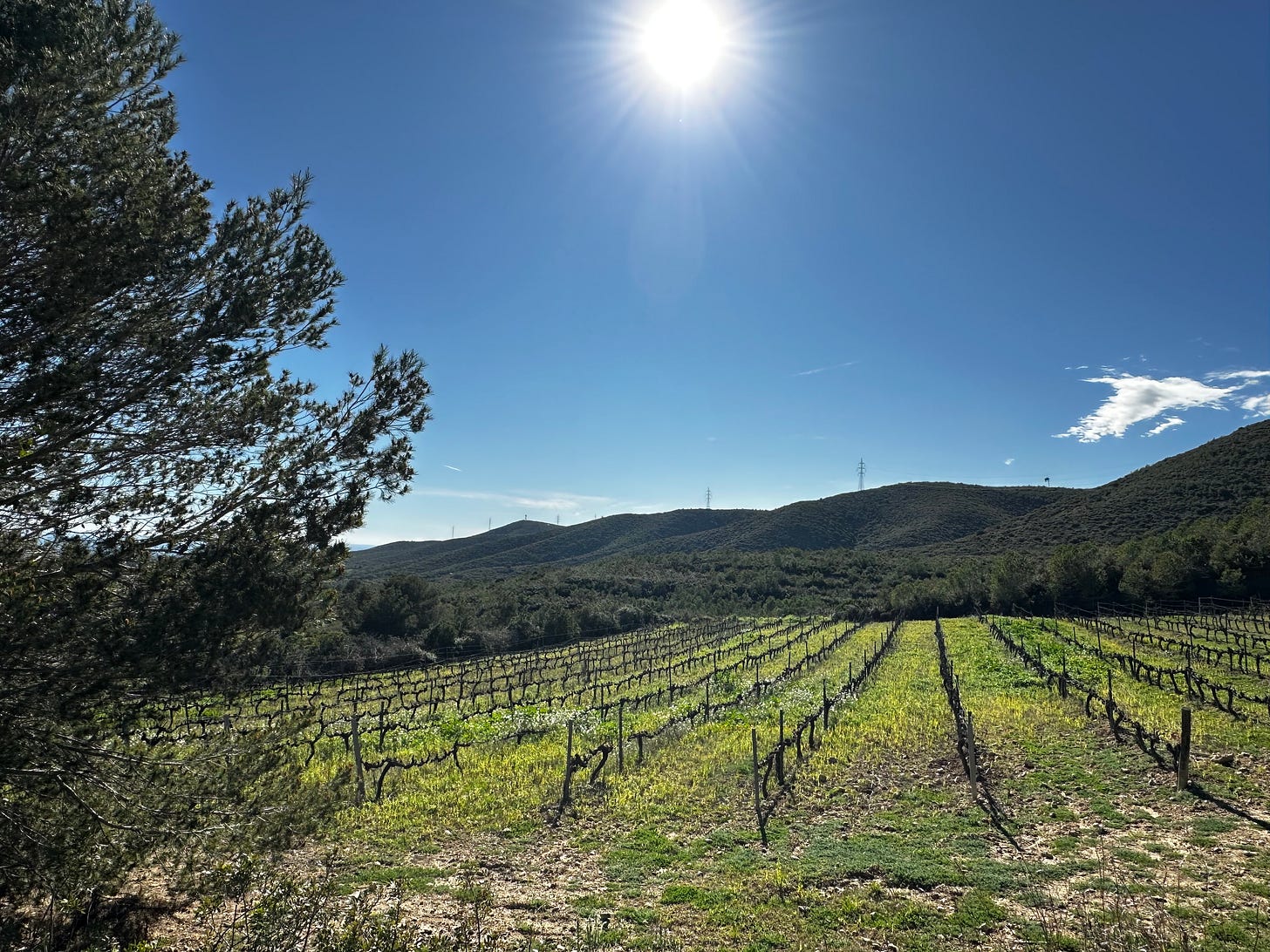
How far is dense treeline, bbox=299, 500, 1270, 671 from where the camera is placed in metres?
49.8

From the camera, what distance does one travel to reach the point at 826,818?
37.3 feet

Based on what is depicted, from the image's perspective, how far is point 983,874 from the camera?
8.54 meters

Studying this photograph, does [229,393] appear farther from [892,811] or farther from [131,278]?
[892,811]

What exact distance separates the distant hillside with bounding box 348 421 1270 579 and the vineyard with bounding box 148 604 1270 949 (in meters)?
73.0

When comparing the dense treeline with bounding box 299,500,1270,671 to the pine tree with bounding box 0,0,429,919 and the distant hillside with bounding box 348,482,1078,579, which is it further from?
the distant hillside with bounding box 348,482,1078,579

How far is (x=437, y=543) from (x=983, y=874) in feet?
481

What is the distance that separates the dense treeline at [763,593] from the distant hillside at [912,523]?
46.5 ft

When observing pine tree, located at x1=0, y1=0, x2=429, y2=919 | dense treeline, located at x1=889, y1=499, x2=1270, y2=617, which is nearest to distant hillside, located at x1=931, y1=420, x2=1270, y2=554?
dense treeline, located at x1=889, y1=499, x2=1270, y2=617

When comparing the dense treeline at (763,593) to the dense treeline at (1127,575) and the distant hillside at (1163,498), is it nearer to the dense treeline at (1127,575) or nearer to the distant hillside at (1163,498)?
the dense treeline at (1127,575)

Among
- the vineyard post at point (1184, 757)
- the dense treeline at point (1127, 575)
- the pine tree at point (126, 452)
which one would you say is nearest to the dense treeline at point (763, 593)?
the dense treeline at point (1127, 575)

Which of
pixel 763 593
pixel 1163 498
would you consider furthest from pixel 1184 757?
pixel 1163 498

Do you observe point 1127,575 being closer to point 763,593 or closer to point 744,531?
point 763,593

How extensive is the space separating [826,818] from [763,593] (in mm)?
75667

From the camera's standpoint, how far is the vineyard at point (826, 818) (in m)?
7.43
